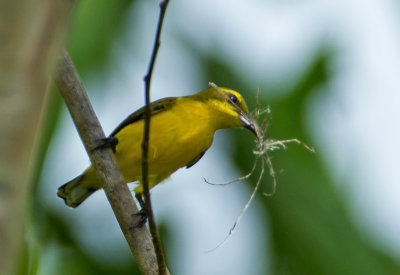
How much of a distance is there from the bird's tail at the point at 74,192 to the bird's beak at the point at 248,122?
107cm

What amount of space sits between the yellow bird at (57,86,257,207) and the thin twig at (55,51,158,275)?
4.11 feet

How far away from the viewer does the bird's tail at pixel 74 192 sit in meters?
4.93

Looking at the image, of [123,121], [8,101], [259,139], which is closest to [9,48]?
[8,101]

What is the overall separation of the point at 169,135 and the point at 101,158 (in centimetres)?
152

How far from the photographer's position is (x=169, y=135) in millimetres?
4996

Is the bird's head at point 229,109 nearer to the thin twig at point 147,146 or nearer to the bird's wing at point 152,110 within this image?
the bird's wing at point 152,110

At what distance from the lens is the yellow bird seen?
194 inches

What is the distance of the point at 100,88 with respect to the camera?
4770mm

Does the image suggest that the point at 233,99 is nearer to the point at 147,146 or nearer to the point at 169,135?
the point at 169,135

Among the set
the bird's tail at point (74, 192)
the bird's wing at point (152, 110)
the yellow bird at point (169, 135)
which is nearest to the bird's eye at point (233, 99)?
the yellow bird at point (169, 135)

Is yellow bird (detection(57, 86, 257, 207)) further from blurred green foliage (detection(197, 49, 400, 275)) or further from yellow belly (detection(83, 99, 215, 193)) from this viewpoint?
blurred green foliage (detection(197, 49, 400, 275))

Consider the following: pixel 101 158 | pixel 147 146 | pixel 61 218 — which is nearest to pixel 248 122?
pixel 61 218

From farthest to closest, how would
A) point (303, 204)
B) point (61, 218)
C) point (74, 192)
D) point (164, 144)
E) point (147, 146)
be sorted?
point (74, 192), point (164, 144), point (303, 204), point (61, 218), point (147, 146)

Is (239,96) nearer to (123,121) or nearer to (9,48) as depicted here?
(123,121)
